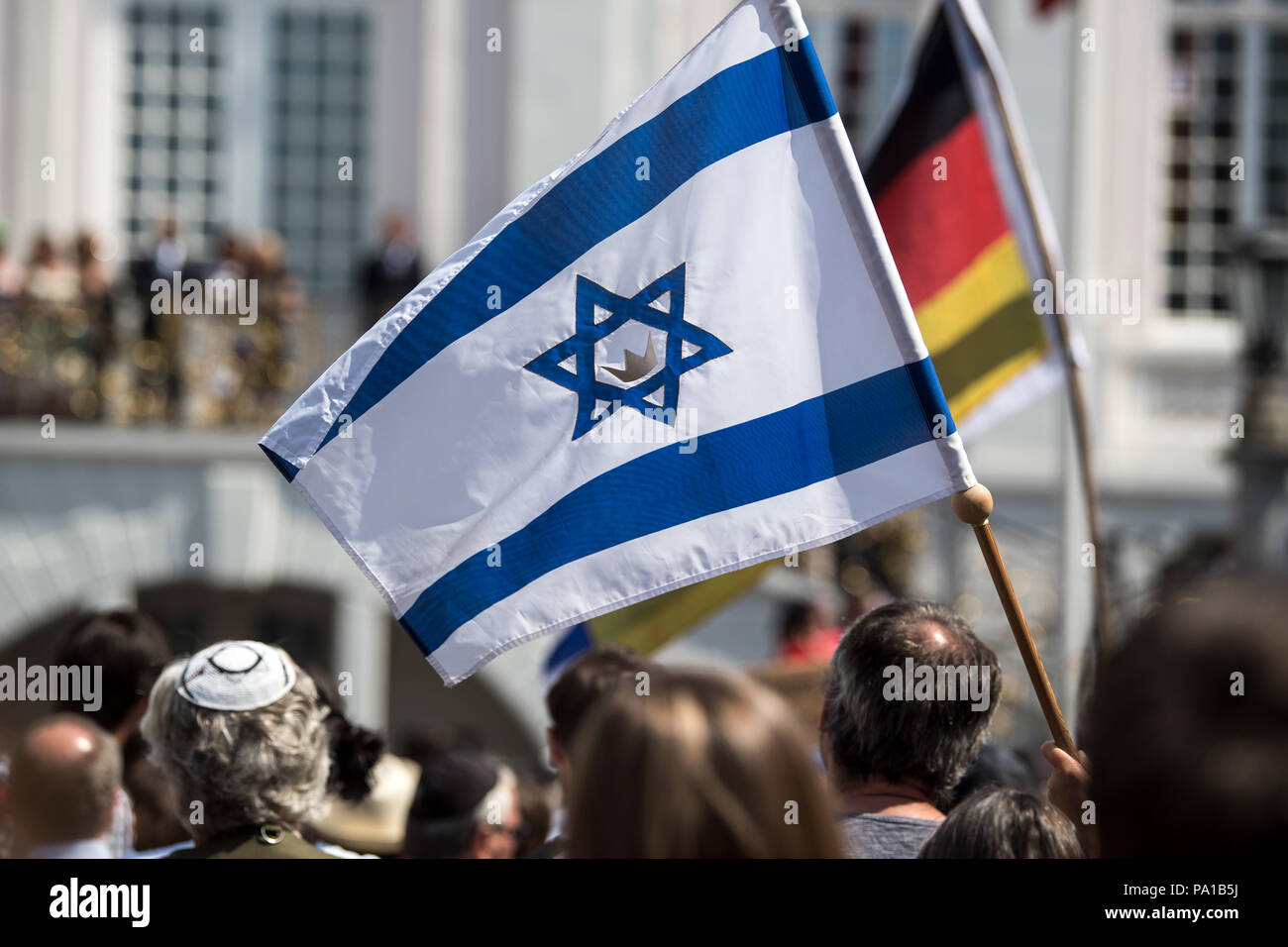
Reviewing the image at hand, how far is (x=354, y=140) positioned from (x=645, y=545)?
12557 millimetres

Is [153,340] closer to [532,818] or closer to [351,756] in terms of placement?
[532,818]

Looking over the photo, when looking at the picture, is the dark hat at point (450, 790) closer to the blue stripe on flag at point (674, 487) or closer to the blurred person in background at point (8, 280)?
the blue stripe on flag at point (674, 487)

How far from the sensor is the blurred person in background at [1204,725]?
1514 millimetres

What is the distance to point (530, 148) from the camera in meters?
14.4

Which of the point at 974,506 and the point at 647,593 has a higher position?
the point at 974,506

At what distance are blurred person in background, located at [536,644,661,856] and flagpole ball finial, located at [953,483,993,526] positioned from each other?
86cm

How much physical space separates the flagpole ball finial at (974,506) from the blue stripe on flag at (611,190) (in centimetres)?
98

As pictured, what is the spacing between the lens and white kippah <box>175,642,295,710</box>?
122 inches

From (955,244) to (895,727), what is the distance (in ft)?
11.8

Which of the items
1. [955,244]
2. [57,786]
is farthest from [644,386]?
[955,244]

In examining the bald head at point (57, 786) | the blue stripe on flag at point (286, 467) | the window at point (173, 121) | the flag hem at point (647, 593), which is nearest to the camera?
the bald head at point (57, 786)
